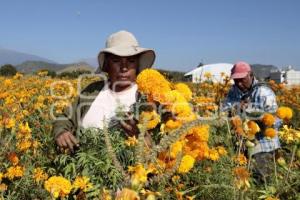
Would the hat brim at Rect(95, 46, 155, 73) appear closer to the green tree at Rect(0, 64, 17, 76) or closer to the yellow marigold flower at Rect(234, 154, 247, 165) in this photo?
the yellow marigold flower at Rect(234, 154, 247, 165)

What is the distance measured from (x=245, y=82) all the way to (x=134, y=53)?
1808 millimetres

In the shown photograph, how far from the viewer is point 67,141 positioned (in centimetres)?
212

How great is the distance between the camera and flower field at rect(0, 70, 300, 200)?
1.14 meters

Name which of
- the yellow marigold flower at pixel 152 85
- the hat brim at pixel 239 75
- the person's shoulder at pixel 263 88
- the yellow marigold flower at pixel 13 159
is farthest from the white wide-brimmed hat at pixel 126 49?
the hat brim at pixel 239 75

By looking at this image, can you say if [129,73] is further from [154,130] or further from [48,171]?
[154,130]

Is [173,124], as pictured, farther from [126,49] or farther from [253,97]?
[253,97]

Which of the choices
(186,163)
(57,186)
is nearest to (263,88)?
(186,163)

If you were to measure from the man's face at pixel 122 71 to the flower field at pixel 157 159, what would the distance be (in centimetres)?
51

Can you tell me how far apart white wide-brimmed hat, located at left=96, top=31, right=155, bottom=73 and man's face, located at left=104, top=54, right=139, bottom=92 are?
56 mm

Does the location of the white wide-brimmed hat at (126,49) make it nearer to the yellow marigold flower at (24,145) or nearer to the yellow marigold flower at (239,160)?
the yellow marigold flower at (24,145)

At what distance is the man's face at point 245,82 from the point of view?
4133 millimetres

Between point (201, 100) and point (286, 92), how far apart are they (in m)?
3.38

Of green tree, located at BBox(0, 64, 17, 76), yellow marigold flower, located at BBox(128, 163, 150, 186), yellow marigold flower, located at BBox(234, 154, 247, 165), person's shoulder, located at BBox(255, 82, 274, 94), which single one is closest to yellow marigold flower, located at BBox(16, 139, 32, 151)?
yellow marigold flower, located at BBox(234, 154, 247, 165)

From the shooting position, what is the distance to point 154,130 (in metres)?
1.67
